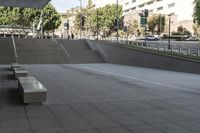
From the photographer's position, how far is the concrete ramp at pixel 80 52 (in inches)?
1570

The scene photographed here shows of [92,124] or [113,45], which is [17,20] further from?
[92,124]

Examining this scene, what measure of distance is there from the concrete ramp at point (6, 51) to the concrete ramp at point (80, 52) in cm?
681

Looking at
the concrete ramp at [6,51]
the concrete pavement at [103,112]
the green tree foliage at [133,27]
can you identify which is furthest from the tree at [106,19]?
the concrete pavement at [103,112]

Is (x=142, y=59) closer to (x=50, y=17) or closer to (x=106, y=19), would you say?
(x=50, y=17)

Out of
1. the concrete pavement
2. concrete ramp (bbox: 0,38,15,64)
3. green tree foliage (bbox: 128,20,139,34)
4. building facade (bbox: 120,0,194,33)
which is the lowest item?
the concrete pavement

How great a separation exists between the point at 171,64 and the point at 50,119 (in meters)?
20.2

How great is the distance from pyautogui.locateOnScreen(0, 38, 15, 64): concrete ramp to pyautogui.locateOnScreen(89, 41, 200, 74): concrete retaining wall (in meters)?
10.8

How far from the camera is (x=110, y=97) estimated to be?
1182 centimetres

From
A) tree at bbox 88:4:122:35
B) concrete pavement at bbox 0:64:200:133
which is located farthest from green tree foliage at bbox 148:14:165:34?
concrete pavement at bbox 0:64:200:133

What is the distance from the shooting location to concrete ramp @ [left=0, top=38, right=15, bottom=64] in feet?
119

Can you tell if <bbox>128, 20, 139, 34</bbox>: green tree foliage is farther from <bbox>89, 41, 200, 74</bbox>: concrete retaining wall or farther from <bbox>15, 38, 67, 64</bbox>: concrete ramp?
<bbox>89, 41, 200, 74</bbox>: concrete retaining wall

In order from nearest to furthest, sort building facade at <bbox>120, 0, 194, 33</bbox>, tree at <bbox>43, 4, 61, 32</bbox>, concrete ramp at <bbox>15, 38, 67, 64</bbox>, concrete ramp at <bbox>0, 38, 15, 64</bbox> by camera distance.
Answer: concrete ramp at <bbox>0, 38, 15, 64</bbox> → concrete ramp at <bbox>15, 38, 67, 64</bbox> → tree at <bbox>43, 4, 61, 32</bbox> → building facade at <bbox>120, 0, 194, 33</bbox>

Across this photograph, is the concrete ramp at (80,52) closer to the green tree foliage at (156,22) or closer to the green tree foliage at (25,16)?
the green tree foliage at (25,16)

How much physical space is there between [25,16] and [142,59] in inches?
2111
